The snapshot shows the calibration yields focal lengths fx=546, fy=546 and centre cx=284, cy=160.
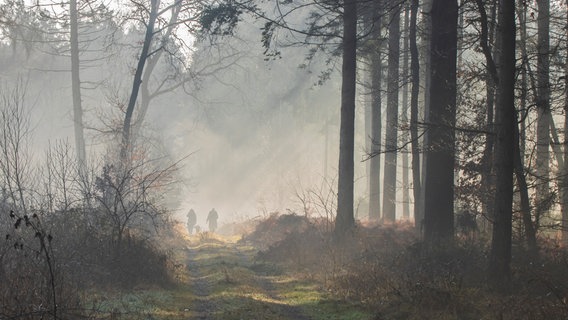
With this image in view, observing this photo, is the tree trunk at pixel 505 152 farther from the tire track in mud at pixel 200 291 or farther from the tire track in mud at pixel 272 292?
the tire track in mud at pixel 200 291

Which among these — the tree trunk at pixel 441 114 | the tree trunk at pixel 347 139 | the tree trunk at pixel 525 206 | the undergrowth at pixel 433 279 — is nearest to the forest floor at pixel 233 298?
the undergrowth at pixel 433 279

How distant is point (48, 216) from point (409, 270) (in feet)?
24.0

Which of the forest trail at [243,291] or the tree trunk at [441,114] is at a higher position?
the tree trunk at [441,114]

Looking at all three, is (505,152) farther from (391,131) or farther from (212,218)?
(212,218)

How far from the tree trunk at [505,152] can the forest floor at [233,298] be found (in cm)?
239

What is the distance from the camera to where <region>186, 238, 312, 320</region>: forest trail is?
362 inches

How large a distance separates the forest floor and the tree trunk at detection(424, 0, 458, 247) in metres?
3.16

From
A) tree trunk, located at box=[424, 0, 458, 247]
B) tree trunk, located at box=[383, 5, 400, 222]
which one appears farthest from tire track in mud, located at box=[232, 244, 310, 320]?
tree trunk, located at box=[383, 5, 400, 222]

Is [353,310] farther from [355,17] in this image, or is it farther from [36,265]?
[355,17]

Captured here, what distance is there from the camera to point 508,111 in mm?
8727

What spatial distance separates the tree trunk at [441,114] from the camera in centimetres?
1243

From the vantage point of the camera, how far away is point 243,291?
11.2m

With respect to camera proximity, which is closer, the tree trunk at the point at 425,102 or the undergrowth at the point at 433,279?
the undergrowth at the point at 433,279

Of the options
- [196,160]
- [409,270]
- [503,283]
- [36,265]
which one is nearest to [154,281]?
[36,265]
